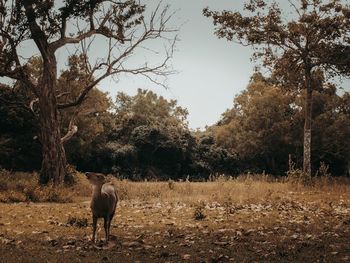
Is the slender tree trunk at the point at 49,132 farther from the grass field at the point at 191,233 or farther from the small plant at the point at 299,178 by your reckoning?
the small plant at the point at 299,178

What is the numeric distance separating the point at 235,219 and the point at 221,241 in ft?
12.6

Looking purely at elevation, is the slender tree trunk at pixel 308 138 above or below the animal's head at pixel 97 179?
above

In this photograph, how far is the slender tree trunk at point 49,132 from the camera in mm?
23900

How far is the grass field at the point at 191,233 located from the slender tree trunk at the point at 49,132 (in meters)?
7.52

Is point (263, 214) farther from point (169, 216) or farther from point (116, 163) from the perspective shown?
point (116, 163)

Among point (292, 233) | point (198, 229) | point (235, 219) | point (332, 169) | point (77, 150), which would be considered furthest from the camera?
point (332, 169)

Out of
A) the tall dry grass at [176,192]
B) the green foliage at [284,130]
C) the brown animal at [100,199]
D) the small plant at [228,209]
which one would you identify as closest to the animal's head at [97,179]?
the brown animal at [100,199]

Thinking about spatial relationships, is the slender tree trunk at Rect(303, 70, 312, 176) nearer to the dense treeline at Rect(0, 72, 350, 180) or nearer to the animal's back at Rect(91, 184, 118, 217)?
the dense treeline at Rect(0, 72, 350, 180)

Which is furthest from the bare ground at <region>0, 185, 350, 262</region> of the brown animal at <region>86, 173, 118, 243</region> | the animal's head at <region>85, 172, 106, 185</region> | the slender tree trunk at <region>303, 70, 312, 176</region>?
the slender tree trunk at <region>303, 70, 312, 176</region>

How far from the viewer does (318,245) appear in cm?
856

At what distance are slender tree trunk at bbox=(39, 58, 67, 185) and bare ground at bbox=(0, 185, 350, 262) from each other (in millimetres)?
8139

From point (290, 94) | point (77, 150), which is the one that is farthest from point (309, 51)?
point (77, 150)

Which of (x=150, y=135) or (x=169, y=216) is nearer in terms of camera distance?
(x=169, y=216)

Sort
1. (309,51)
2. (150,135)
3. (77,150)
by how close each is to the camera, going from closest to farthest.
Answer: (309,51) < (77,150) < (150,135)
